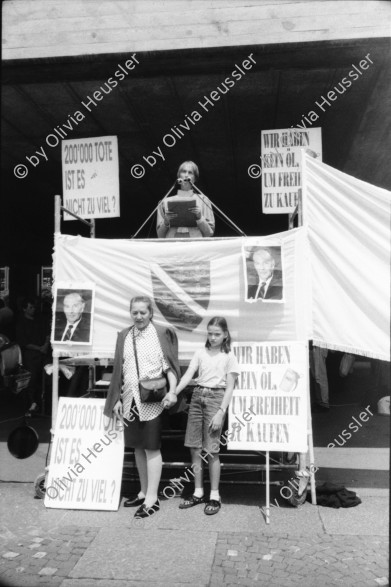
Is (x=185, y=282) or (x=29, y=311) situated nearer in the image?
(x=185, y=282)

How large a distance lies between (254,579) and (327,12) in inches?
209

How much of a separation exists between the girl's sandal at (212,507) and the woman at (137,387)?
460 mm

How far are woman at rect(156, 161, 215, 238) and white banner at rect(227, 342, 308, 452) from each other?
171cm

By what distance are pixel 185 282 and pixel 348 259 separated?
1594 mm

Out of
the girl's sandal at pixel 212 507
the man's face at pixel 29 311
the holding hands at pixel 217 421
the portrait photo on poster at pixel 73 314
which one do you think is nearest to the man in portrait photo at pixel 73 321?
the portrait photo on poster at pixel 73 314

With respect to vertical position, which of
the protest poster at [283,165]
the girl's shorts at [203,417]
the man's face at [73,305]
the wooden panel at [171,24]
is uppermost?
the wooden panel at [171,24]

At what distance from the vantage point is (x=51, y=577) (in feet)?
11.9

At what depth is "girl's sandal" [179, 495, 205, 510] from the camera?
481cm

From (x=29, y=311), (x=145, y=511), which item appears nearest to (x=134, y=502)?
(x=145, y=511)

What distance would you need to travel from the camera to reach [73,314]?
5203mm

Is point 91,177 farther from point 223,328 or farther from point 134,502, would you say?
point 134,502

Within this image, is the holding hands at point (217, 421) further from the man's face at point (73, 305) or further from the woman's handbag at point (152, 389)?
the man's face at point (73, 305)

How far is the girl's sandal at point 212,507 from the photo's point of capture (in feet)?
15.3

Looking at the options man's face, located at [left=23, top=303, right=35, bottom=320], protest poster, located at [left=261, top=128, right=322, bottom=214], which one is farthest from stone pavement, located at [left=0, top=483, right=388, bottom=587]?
man's face, located at [left=23, top=303, right=35, bottom=320]
